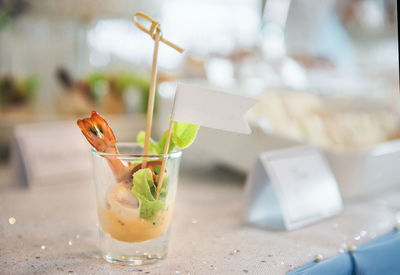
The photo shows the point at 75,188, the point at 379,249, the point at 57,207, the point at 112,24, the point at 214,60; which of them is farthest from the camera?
the point at 112,24

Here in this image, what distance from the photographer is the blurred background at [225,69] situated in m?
1.01

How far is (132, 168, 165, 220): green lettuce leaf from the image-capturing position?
45cm

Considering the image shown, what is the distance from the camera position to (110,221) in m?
0.48

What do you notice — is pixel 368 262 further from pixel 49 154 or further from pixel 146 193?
pixel 49 154

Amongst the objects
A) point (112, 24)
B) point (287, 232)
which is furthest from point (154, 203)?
point (112, 24)

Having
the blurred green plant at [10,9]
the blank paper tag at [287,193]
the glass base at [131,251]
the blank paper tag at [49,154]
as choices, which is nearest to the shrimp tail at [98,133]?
the glass base at [131,251]

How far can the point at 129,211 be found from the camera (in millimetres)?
464

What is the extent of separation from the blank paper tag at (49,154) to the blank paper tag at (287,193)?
42 cm

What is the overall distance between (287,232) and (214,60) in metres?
0.87

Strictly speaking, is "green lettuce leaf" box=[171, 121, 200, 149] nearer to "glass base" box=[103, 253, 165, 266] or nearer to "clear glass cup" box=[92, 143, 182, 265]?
"clear glass cup" box=[92, 143, 182, 265]

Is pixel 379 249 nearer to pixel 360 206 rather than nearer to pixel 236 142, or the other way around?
pixel 360 206

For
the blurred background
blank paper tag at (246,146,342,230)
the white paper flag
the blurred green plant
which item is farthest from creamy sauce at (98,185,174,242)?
the blurred green plant

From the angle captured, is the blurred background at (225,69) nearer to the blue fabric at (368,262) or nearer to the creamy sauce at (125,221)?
the blue fabric at (368,262)

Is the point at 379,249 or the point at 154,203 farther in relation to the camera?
the point at 379,249
